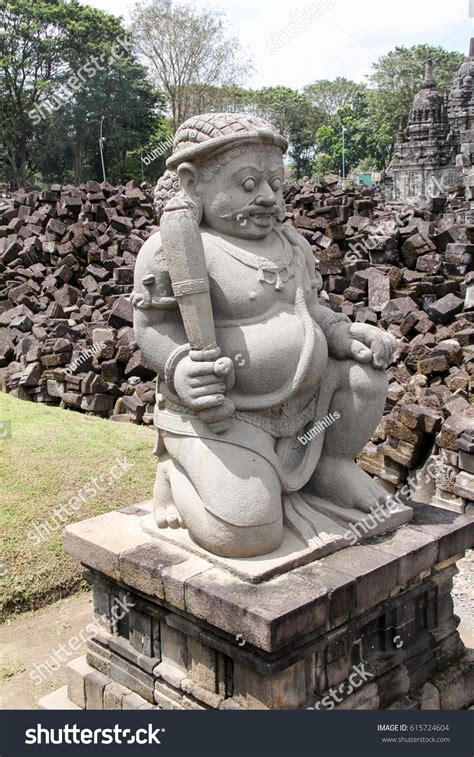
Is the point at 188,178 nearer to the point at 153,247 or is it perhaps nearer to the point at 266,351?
the point at 153,247

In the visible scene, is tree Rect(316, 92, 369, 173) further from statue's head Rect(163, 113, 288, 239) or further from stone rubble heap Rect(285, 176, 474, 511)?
statue's head Rect(163, 113, 288, 239)

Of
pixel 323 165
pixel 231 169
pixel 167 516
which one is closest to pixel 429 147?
pixel 231 169

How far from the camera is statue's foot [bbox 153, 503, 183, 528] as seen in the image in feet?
12.2

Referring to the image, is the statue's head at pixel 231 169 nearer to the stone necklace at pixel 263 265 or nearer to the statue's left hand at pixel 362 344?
the stone necklace at pixel 263 265

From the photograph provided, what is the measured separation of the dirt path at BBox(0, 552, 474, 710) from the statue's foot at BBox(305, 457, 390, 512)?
1.44m

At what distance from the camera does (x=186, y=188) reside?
3.44 m

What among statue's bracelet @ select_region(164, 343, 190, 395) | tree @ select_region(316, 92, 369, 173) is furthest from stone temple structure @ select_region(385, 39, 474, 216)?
statue's bracelet @ select_region(164, 343, 190, 395)

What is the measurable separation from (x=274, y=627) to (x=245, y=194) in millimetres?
1955

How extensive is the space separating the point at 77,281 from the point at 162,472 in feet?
34.2

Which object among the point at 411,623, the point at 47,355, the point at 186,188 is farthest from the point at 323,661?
the point at 47,355

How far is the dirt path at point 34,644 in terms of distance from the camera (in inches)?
163

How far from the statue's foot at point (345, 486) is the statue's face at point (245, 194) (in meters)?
1.24

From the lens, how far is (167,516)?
375 centimetres
